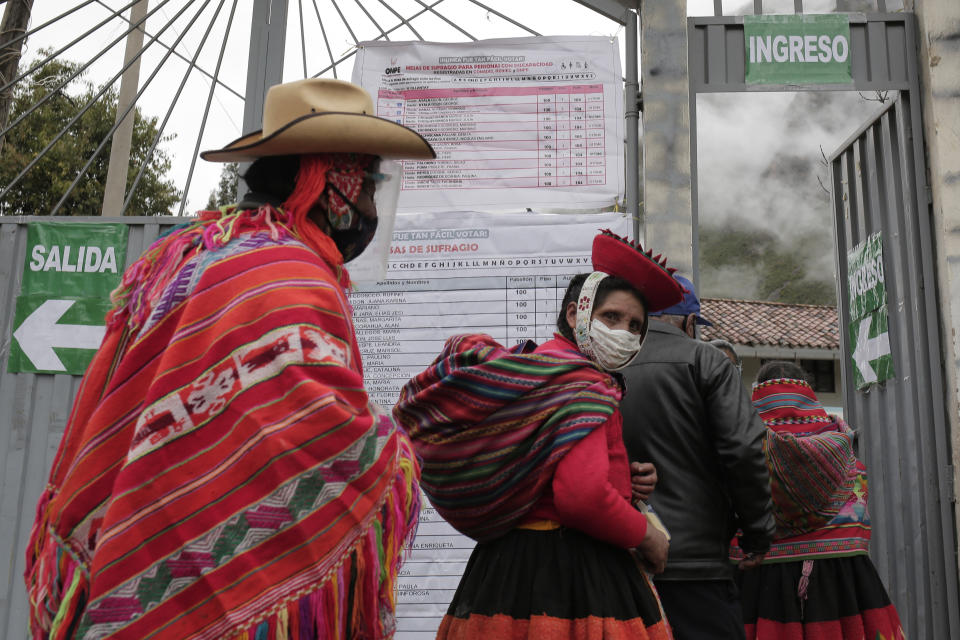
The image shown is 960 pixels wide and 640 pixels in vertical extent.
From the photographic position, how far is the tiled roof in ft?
103

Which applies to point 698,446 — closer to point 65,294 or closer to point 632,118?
point 632,118

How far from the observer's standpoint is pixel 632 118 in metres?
4.65

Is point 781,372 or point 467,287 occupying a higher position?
point 467,287

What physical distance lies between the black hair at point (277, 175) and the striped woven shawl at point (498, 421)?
0.75m

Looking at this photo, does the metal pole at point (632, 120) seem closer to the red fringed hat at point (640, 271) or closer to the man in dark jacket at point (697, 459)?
the man in dark jacket at point (697, 459)

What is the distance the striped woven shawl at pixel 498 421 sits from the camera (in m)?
2.70

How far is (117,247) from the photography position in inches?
189

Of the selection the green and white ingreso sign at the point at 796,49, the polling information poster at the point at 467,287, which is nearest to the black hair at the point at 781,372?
the polling information poster at the point at 467,287

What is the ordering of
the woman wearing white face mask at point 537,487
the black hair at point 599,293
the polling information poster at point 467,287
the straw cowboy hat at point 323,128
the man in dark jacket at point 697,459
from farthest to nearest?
the polling information poster at point 467,287
the man in dark jacket at point 697,459
the black hair at point 599,293
the woman wearing white face mask at point 537,487
the straw cowboy hat at point 323,128

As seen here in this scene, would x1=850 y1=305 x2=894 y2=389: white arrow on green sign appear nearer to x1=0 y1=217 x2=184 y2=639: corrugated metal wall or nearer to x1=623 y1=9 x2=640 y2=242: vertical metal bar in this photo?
x1=623 y1=9 x2=640 y2=242: vertical metal bar

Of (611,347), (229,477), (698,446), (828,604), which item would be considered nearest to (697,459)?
(698,446)

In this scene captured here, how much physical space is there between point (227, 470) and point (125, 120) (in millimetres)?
4240

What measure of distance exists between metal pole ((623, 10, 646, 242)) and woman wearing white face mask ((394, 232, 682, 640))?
1.73m

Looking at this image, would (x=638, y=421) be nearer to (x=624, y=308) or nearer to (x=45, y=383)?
(x=624, y=308)
